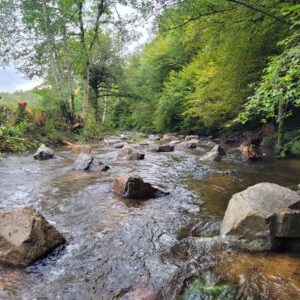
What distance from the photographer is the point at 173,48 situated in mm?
23375

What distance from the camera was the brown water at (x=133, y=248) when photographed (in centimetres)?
246

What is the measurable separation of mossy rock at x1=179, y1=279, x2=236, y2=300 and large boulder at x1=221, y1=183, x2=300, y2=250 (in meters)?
0.86

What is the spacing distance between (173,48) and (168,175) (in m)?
18.8

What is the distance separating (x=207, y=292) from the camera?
2.41 m

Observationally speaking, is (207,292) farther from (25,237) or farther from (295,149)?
(295,149)

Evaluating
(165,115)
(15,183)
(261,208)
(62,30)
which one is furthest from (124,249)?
(165,115)

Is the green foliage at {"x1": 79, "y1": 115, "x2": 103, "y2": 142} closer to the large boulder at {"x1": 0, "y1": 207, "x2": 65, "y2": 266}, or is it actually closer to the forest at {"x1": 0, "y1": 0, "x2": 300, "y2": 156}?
the forest at {"x1": 0, "y1": 0, "x2": 300, "y2": 156}

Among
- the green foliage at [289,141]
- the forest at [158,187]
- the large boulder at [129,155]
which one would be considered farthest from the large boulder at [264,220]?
the large boulder at [129,155]

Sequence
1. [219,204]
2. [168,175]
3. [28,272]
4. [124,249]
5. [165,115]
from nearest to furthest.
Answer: [28,272]
[124,249]
[219,204]
[168,175]
[165,115]

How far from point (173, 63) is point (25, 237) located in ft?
74.0

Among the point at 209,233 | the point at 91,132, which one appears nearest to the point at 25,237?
the point at 209,233

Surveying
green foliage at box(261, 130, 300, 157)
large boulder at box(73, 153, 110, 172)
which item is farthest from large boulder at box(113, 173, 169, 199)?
green foliage at box(261, 130, 300, 157)

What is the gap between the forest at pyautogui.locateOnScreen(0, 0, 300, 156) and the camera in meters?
6.39

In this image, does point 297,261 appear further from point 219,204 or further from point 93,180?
point 93,180
